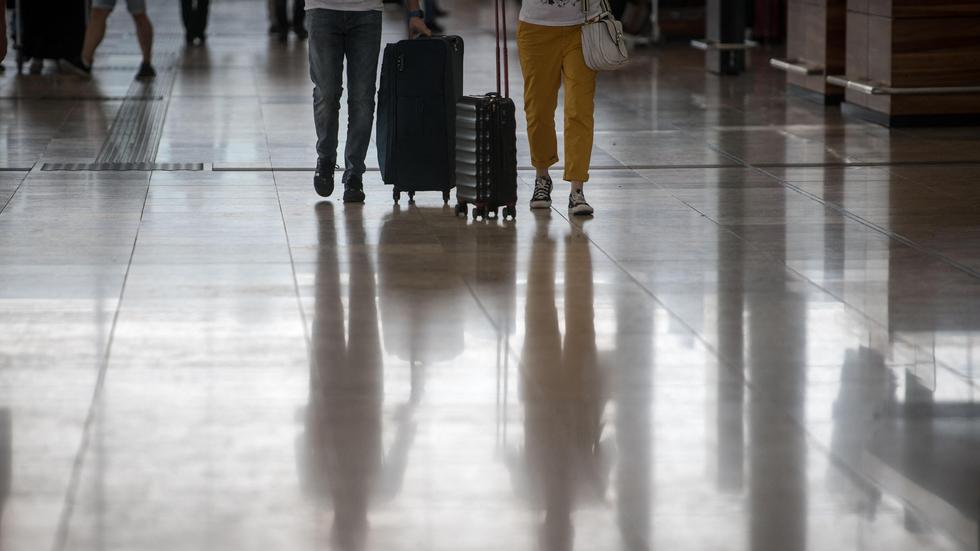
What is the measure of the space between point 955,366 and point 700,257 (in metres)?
1.83

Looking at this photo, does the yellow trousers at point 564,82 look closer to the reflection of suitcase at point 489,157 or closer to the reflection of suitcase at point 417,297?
the reflection of suitcase at point 489,157

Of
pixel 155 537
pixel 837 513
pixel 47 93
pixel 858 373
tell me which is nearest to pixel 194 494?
pixel 155 537

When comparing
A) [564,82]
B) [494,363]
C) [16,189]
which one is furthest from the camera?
[16,189]

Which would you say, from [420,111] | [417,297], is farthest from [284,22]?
[417,297]

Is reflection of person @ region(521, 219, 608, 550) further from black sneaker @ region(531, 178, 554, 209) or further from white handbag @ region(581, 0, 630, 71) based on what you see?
black sneaker @ region(531, 178, 554, 209)

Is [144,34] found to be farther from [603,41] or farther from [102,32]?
[603,41]

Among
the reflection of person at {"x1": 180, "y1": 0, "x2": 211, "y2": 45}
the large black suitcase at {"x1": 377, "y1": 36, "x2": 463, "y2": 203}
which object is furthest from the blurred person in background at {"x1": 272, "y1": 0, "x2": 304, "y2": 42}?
the large black suitcase at {"x1": 377, "y1": 36, "x2": 463, "y2": 203}

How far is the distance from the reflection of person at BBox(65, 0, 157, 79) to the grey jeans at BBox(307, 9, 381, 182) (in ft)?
23.3

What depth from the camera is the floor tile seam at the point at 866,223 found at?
6.17 metres

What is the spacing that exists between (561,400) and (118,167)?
5262mm

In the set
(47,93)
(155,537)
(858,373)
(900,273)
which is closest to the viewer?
(155,537)

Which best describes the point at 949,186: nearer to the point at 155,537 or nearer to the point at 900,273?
the point at 900,273

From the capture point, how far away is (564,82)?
7.38 meters

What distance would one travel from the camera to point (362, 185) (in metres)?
7.99
